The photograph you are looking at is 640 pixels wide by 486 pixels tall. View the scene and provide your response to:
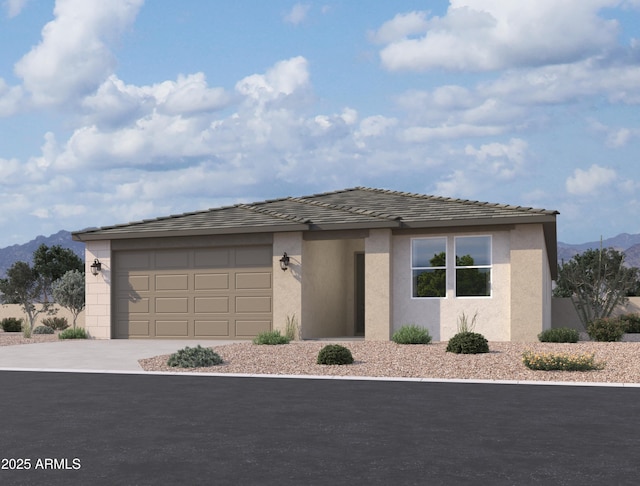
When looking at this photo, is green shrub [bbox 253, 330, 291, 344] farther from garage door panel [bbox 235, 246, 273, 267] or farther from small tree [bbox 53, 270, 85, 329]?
small tree [bbox 53, 270, 85, 329]

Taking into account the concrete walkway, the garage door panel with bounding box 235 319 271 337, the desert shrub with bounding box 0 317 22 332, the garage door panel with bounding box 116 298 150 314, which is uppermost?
the garage door panel with bounding box 116 298 150 314

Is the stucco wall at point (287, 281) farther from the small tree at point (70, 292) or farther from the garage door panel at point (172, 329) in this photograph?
the small tree at point (70, 292)

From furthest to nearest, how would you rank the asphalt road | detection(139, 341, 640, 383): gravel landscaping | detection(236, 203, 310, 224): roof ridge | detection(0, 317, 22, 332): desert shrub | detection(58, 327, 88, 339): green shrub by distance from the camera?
detection(0, 317, 22, 332): desert shrub < detection(58, 327, 88, 339): green shrub < detection(236, 203, 310, 224): roof ridge < detection(139, 341, 640, 383): gravel landscaping < the asphalt road

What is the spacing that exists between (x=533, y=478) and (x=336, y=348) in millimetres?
10515

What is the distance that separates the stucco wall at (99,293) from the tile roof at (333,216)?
47cm

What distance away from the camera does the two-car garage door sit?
2462 cm

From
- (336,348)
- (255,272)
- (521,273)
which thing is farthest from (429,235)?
(336,348)

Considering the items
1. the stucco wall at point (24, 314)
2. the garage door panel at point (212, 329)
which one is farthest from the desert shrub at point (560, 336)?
the stucco wall at point (24, 314)

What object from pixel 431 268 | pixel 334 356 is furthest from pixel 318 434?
pixel 431 268

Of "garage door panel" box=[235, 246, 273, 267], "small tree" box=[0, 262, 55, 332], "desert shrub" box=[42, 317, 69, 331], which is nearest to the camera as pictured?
"garage door panel" box=[235, 246, 273, 267]

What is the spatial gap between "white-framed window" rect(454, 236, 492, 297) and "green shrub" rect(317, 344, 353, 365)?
7.23 meters

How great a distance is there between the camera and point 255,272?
24.7 metres

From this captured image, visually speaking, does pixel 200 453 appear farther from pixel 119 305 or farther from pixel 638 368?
pixel 119 305

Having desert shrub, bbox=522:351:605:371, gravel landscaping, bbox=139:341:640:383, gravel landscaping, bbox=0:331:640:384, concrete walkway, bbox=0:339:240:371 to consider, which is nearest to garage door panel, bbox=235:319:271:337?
concrete walkway, bbox=0:339:240:371
